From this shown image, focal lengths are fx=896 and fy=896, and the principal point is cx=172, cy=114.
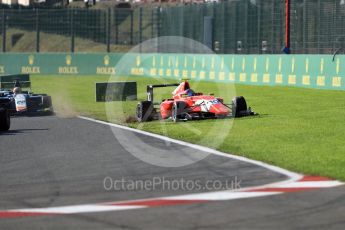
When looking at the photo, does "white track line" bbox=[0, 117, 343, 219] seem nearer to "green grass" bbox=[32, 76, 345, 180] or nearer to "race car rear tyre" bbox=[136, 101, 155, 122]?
"green grass" bbox=[32, 76, 345, 180]

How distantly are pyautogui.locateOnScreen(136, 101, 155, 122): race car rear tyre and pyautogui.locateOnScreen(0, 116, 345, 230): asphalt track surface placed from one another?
3.92 m

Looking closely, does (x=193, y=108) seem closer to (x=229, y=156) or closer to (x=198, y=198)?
(x=229, y=156)

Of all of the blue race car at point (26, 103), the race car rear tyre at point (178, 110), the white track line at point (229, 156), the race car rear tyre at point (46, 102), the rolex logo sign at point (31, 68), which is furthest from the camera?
the rolex logo sign at point (31, 68)

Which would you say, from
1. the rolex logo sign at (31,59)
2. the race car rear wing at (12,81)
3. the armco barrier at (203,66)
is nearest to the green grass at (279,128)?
the armco barrier at (203,66)

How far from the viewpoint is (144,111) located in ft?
→ 69.1

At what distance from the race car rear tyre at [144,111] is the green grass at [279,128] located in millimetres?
370

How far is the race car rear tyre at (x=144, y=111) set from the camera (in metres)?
21.0

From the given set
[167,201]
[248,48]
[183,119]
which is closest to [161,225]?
[167,201]

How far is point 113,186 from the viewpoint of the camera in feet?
35.2

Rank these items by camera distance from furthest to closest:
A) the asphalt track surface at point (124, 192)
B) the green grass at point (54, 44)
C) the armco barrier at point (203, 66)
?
the green grass at point (54, 44) < the armco barrier at point (203, 66) < the asphalt track surface at point (124, 192)

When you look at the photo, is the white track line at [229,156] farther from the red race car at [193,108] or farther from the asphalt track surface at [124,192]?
the red race car at [193,108]

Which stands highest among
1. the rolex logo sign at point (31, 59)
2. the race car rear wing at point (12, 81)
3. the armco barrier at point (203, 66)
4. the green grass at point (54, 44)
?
the green grass at point (54, 44)

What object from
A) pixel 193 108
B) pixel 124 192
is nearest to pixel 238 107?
pixel 193 108

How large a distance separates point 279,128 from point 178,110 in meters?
3.14
